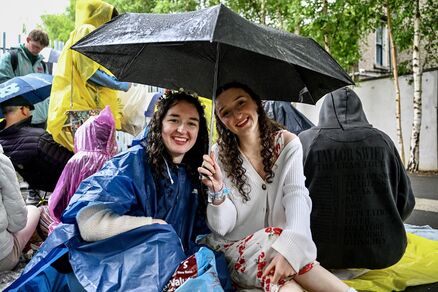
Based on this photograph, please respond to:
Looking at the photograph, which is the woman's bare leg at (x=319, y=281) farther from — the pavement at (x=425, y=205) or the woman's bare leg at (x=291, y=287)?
the pavement at (x=425, y=205)

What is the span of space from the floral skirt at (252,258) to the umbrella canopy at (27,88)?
267 cm

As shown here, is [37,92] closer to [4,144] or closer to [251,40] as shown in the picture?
[4,144]

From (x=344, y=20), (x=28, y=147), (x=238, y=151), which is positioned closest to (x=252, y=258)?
(x=238, y=151)

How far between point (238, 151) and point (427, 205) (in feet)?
16.6

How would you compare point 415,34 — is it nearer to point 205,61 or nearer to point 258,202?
point 205,61

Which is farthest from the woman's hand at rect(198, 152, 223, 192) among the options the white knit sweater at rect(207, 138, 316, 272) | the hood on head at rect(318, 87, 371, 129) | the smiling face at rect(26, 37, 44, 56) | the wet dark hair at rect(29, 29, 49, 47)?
the smiling face at rect(26, 37, 44, 56)

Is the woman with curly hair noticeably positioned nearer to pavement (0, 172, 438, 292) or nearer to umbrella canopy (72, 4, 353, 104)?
umbrella canopy (72, 4, 353, 104)

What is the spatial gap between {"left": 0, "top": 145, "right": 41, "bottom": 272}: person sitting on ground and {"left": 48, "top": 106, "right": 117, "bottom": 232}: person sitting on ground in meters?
0.27

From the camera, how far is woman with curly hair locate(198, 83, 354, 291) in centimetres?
226

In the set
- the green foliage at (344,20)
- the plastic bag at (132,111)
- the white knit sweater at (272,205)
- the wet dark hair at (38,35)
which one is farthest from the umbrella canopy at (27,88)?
the green foliage at (344,20)

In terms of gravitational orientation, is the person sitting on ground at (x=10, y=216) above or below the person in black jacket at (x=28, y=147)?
below

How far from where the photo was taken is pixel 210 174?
7.44ft

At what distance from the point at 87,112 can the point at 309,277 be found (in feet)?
9.80

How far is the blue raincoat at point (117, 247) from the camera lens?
208 cm
